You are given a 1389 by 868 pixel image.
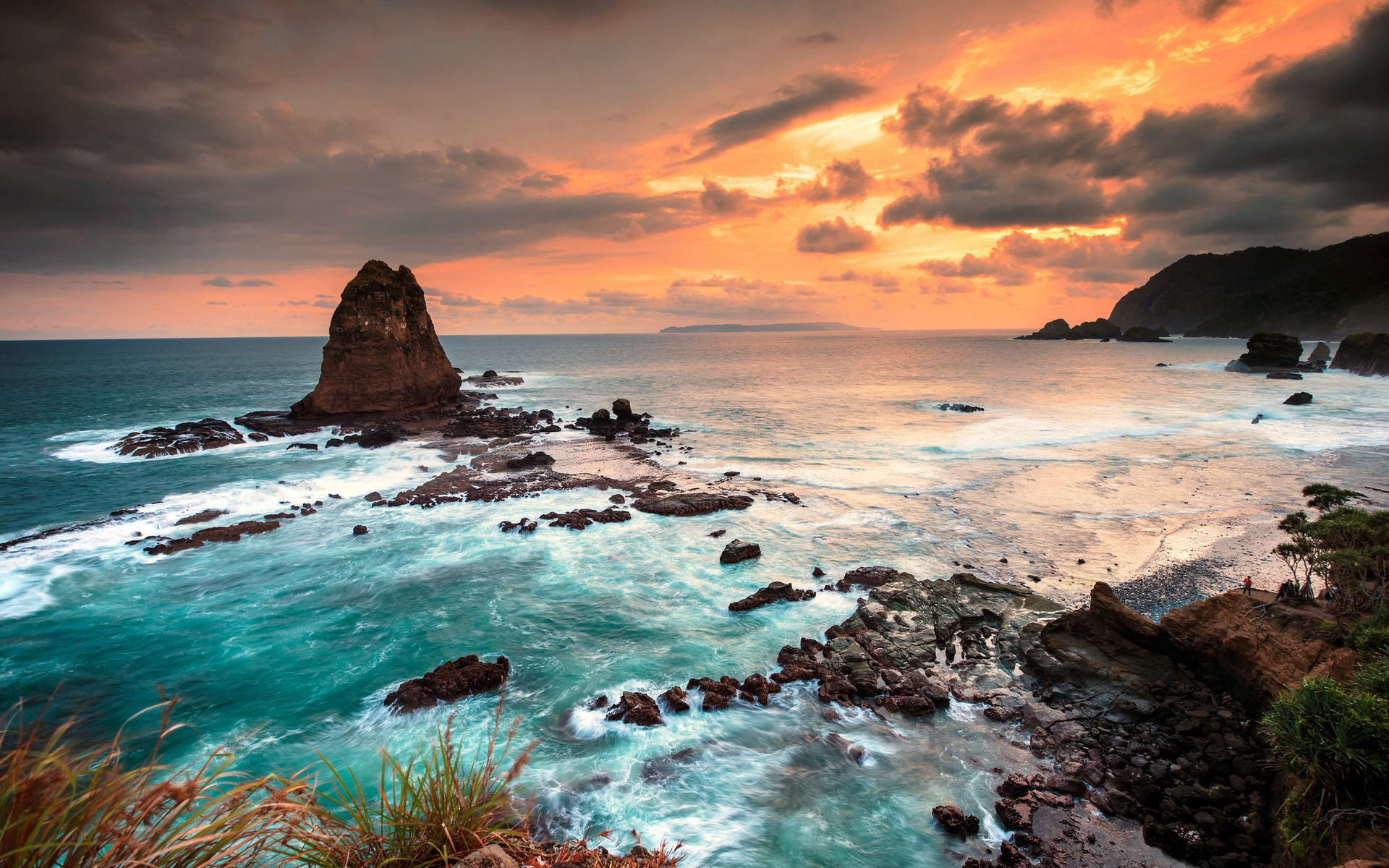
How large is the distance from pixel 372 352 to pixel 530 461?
2165 centimetres

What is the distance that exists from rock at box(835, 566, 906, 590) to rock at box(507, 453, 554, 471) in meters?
20.8

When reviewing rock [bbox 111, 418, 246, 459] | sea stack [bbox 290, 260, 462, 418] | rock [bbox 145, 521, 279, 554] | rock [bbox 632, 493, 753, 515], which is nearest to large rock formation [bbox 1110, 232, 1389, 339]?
rock [bbox 632, 493, 753, 515]

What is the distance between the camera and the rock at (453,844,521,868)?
4.14 metres

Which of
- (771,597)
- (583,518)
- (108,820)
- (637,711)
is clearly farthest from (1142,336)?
(108,820)

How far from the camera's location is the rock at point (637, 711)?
41.6 feet

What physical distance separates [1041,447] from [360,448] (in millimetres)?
44696

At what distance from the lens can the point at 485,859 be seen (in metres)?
4.18

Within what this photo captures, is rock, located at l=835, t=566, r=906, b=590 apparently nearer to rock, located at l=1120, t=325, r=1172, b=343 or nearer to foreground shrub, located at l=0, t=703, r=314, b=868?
foreground shrub, located at l=0, t=703, r=314, b=868

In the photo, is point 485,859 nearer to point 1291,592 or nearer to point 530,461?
point 1291,592

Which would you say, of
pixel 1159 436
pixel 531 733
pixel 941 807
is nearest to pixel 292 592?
pixel 531 733

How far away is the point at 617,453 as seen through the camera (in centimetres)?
3897

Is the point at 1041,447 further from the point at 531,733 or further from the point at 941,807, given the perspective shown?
the point at 531,733

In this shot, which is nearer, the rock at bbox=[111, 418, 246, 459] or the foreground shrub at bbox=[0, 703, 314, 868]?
the foreground shrub at bbox=[0, 703, 314, 868]

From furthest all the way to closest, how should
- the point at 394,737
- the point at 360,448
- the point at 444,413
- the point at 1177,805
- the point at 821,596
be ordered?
1. the point at 444,413
2. the point at 360,448
3. the point at 821,596
4. the point at 394,737
5. the point at 1177,805
